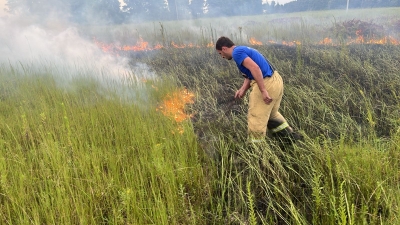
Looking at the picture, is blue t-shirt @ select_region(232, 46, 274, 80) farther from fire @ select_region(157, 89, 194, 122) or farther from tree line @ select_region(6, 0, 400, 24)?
tree line @ select_region(6, 0, 400, 24)

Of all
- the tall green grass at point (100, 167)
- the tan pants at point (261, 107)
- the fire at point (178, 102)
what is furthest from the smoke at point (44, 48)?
the tan pants at point (261, 107)

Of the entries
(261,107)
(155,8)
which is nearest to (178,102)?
(261,107)

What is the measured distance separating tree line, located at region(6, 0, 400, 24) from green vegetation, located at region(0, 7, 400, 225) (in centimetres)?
608

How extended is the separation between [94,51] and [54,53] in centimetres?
144

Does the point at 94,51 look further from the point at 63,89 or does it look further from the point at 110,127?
the point at 110,127

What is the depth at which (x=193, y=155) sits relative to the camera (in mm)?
3301

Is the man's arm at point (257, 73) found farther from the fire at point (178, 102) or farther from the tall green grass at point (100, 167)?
the fire at point (178, 102)

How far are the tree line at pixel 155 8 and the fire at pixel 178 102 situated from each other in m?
8.35

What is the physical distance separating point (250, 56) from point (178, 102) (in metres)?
2.34

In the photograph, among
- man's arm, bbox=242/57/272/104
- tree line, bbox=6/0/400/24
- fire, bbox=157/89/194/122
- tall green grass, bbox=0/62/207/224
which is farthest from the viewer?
tree line, bbox=6/0/400/24

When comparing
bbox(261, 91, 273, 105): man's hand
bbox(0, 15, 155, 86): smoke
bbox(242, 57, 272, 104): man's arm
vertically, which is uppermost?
bbox(0, 15, 155, 86): smoke

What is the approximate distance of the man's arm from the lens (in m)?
3.55

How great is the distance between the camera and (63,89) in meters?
5.83

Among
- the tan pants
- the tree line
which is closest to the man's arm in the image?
the tan pants
